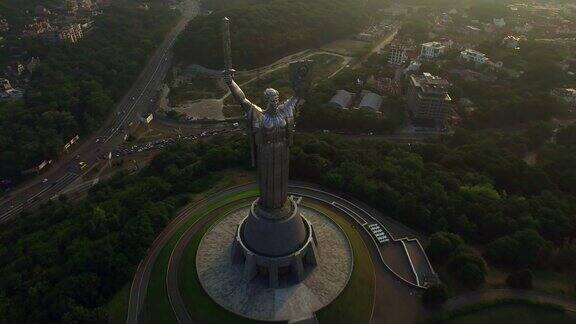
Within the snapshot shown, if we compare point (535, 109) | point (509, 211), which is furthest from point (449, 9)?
point (509, 211)

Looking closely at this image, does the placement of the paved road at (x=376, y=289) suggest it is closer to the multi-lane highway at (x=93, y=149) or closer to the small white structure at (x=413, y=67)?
the multi-lane highway at (x=93, y=149)

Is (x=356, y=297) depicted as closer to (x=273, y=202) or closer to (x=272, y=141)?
(x=273, y=202)

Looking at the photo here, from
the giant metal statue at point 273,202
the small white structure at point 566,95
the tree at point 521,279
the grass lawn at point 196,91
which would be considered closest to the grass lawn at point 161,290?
the giant metal statue at point 273,202

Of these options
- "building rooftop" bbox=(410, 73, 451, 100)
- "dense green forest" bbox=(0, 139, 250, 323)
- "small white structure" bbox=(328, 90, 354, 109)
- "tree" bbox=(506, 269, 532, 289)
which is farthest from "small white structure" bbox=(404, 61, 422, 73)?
"tree" bbox=(506, 269, 532, 289)

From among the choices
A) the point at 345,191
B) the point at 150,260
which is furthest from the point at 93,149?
the point at 345,191

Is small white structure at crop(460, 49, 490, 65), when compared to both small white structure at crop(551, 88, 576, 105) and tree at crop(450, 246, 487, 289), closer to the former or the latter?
small white structure at crop(551, 88, 576, 105)

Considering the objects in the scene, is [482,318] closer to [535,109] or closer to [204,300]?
[204,300]
